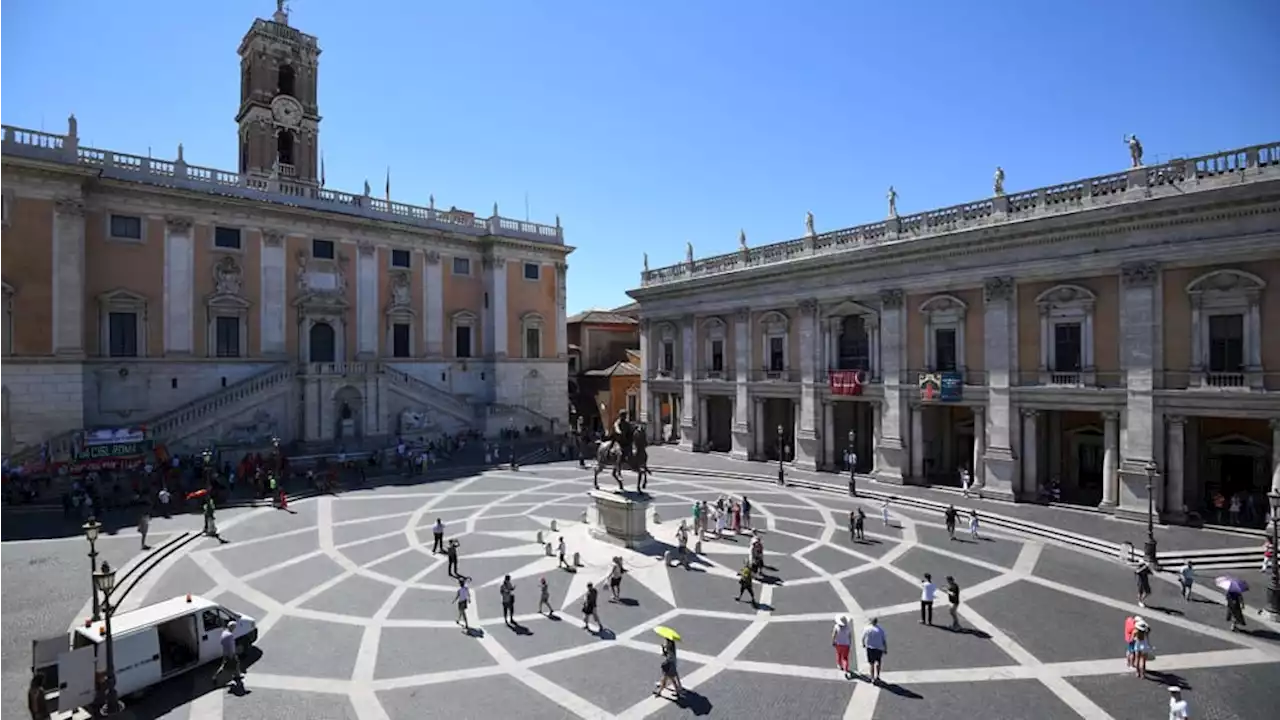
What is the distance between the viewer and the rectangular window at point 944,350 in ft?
99.6

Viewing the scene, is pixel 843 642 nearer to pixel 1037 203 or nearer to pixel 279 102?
pixel 1037 203

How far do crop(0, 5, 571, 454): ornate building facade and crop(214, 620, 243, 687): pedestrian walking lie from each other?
22758mm

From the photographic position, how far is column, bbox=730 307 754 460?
39.3 meters

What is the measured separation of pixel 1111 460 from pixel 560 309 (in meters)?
36.8

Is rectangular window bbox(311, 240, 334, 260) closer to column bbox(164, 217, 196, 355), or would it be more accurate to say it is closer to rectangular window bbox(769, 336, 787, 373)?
column bbox(164, 217, 196, 355)

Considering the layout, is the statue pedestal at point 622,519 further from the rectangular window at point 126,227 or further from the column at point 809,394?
the rectangular window at point 126,227

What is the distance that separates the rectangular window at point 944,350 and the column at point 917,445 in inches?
88.4

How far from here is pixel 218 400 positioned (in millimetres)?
33688

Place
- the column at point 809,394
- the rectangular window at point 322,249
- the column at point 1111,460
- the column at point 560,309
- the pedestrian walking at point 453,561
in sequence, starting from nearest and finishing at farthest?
the pedestrian walking at point 453,561
the column at point 1111,460
the column at point 809,394
the rectangular window at point 322,249
the column at point 560,309

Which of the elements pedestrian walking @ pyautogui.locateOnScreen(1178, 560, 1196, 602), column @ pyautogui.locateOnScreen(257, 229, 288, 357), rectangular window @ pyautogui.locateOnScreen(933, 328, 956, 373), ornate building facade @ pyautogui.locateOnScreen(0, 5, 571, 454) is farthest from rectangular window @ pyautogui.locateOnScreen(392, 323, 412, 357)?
pedestrian walking @ pyautogui.locateOnScreen(1178, 560, 1196, 602)

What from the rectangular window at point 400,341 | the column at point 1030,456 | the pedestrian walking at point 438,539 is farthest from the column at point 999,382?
the rectangular window at point 400,341

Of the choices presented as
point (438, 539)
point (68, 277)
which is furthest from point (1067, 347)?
point (68, 277)

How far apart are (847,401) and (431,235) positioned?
1170 inches

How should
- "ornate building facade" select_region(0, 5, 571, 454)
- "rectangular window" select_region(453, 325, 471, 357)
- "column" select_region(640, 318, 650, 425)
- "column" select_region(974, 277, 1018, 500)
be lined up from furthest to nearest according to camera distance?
"rectangular window" select_region(453, 325, 471, 357), "column" select_region(640, 318, 650, 425), "ornate building facade" select_region(0, 5, 571, 454), "column" select_region(974, 277, 1018, 500)
